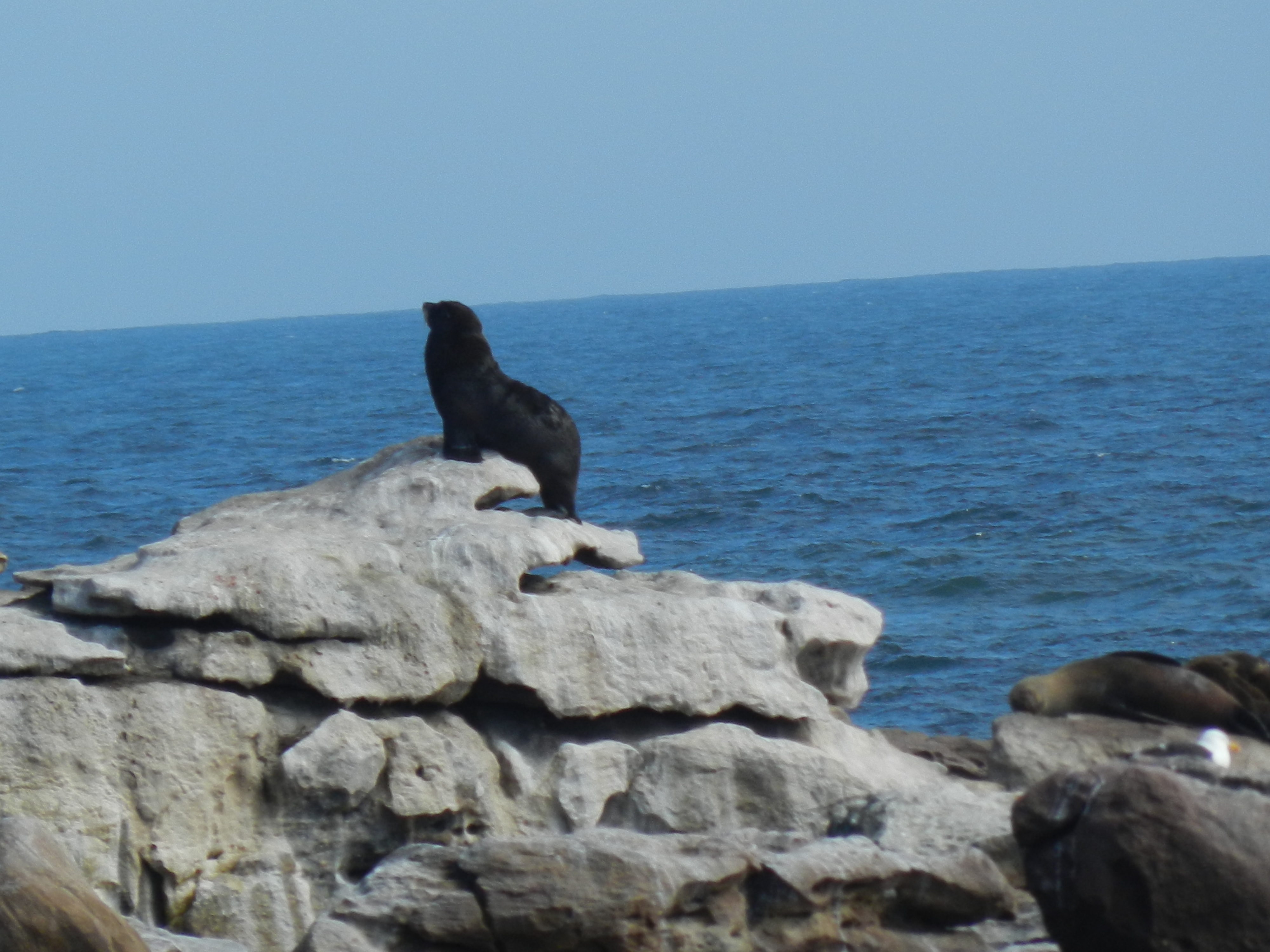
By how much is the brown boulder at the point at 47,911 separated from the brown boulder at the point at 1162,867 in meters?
3.75

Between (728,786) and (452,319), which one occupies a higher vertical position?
(452,319)

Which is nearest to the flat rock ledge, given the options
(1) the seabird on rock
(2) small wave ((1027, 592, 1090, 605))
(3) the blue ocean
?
(1) the seabird on rock

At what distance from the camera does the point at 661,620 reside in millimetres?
10156

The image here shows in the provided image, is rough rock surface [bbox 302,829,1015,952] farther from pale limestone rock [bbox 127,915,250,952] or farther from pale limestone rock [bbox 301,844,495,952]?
pale limestone rock [bbox 127,915,250,952]

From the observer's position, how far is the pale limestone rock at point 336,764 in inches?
364

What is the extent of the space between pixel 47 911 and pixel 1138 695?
785 cm

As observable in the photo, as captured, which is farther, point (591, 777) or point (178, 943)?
point (591, 777)

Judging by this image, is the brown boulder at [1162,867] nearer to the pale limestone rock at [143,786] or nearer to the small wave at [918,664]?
the pale limestone rock at [143,786]

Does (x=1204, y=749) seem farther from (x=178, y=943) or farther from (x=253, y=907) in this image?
(x=178, y=943)

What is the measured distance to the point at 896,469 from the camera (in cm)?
3419

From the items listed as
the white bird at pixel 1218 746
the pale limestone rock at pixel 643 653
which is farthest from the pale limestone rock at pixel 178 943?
the white bird at pixel 1218 746

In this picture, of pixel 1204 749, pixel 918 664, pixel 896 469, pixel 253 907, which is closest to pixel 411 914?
pixel 253 907

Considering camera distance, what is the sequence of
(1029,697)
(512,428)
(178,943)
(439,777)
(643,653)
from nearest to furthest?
1. (178,943)
2. (439,777)
3. (643,653)
4. (512,428)
5. (1029,697)

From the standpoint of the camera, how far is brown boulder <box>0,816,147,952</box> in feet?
21.7
